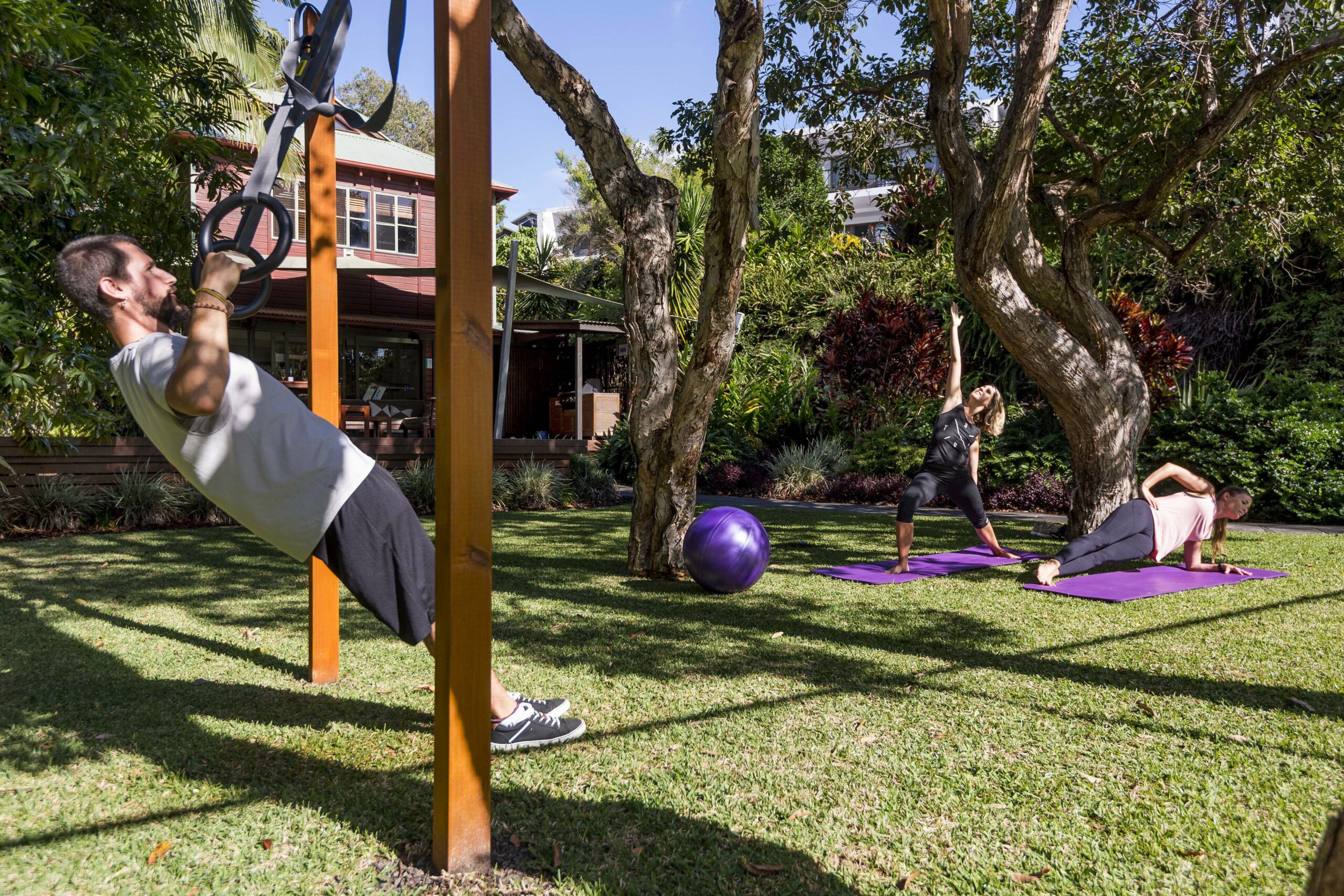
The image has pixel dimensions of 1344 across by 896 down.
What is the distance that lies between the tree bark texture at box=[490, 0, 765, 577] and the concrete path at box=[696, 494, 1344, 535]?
17.5 feet

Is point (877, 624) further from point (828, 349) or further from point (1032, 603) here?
point (828, 349)

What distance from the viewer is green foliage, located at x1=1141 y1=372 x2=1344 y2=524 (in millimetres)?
10297

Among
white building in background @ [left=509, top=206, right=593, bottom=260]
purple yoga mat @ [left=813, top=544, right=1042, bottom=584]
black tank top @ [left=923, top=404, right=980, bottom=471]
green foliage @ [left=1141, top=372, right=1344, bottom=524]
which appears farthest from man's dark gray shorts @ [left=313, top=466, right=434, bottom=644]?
white building in background @ [left=509, top=206, right=593, bottom=260]

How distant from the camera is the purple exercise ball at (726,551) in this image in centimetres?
578

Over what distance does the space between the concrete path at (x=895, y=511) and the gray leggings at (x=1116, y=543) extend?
152 inches

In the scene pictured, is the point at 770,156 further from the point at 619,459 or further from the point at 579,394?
the point at 579,394

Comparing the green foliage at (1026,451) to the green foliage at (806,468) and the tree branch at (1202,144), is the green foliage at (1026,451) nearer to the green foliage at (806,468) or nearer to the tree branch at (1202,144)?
the green foliage at (806,468)

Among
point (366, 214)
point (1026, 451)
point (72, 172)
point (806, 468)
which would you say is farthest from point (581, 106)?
point (366, 214)

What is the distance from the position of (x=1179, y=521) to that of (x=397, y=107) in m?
40.0

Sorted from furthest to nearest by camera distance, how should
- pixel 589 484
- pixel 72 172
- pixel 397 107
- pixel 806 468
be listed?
pixel 397 107
pixel 806 468
pixel 589 484
pixel 72 172

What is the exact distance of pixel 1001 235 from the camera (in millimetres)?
7551

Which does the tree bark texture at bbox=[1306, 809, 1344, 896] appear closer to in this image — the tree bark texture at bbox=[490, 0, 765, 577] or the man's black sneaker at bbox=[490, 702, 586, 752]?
the man's black sneaker at bbox=[490, 702, 586, 752]

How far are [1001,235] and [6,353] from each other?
7.34m

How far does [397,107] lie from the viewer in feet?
130
